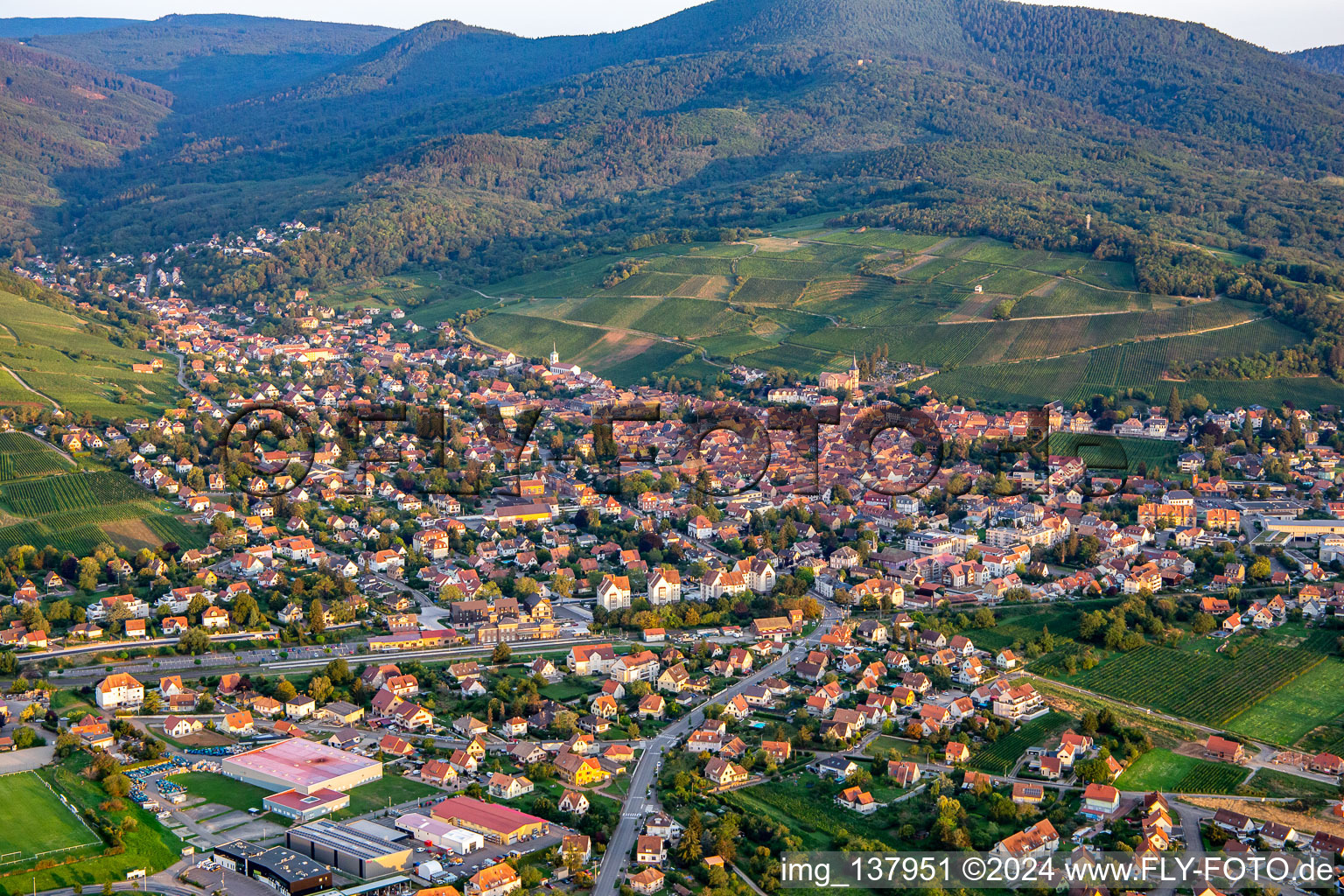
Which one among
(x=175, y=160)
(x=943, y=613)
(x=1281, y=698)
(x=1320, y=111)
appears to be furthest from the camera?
(x=175, y=160)

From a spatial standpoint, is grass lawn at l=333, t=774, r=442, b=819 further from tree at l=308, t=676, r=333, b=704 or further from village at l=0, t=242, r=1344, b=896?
tree at l=308, t=676, r=333, b=704

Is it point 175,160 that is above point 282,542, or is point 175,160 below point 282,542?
above

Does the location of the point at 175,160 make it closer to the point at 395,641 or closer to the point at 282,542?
the point at 282,542

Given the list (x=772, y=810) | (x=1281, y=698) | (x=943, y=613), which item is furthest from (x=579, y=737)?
(x=1281, y=698)

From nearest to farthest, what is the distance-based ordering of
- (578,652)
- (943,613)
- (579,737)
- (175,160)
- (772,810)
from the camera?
1. (772,810)
2. (579,737)
3. (578,652)
4. (943,613)
5. (175,160)

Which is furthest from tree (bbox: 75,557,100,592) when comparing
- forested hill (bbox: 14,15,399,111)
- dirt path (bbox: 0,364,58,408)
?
forested hill (bbox: 14,15,399,111)

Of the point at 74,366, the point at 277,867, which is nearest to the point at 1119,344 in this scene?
the point at 74,366

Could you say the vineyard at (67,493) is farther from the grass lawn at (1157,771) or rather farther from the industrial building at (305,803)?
the grass lawn at (1157,771)
